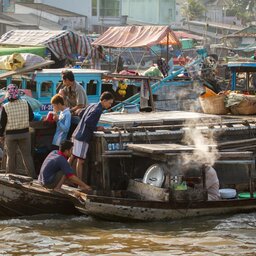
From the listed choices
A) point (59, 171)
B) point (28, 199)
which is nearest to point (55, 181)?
point (59, 171)

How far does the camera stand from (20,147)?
11.5 meters

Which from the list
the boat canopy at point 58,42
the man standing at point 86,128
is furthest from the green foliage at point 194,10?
the man standing at point 86,128

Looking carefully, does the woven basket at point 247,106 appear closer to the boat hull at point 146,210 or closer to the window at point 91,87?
the boat hull at point 146,210

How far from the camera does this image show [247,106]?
12.9 m

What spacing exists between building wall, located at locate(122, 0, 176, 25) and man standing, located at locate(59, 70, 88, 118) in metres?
54.6

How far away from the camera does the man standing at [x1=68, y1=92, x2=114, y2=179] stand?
10.9 meters

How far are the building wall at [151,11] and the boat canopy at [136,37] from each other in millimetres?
41327

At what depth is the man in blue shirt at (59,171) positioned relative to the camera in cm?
1047

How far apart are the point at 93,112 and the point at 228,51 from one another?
31.8m

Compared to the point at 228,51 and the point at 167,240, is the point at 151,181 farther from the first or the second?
the point at 228,51

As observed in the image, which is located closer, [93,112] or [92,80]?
[93,112]

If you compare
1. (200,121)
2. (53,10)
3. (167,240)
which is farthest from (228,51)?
(167,240)

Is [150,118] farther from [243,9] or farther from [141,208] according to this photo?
[243,9]

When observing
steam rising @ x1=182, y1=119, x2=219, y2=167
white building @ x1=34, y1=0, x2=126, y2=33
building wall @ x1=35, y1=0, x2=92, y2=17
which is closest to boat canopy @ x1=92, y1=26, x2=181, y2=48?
steam rising @ x1=182, y1=119, x2=219, y2=167
